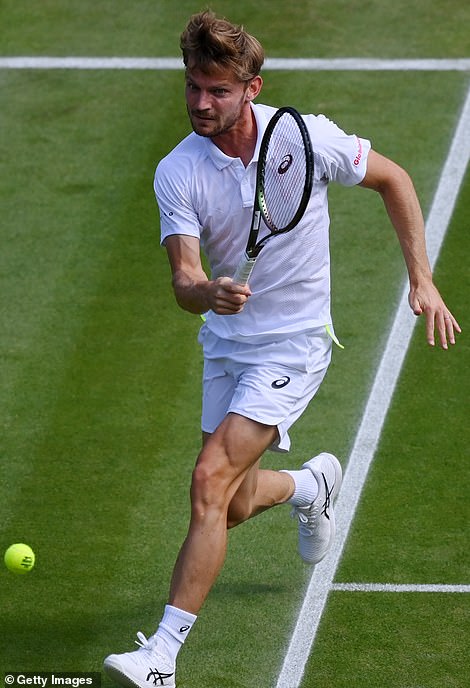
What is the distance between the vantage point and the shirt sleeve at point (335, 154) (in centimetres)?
677

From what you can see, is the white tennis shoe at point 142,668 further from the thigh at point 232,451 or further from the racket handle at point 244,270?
the racket handle at point 244,270

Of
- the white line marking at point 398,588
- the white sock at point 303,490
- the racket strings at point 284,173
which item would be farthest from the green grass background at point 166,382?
the racket strings at point 284,173

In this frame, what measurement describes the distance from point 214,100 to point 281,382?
1355mm

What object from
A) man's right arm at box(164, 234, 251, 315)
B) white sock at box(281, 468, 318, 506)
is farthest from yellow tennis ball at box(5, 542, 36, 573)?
man's right arm at box(164, 234, 251, 315)

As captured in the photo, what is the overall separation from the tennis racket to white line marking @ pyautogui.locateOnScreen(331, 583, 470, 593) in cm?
188

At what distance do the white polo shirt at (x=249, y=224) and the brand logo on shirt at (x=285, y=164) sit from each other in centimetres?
13

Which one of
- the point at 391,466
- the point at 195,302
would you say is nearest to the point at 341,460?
the point at 391,466

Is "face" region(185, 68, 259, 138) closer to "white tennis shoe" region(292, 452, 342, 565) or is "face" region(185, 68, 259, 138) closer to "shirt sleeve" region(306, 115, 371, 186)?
"shirt sleeve" region(306, 115, 371, 186)

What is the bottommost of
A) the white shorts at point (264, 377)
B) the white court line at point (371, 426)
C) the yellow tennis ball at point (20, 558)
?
the yellow tennis ball at point (20, 558)

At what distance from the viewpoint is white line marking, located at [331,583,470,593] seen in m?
7.18

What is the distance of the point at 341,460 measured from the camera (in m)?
8.42

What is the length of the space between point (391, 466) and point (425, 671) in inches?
74.3

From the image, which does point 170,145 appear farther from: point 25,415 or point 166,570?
point 166,570

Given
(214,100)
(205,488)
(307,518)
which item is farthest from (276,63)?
(205,488)
